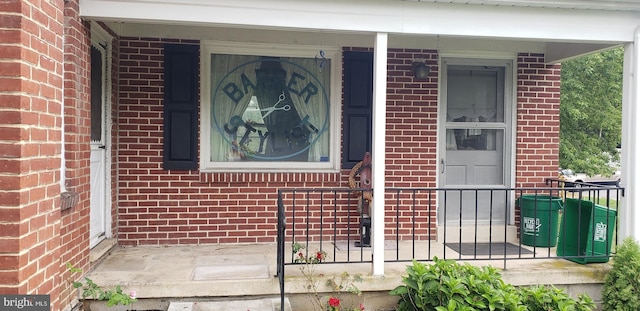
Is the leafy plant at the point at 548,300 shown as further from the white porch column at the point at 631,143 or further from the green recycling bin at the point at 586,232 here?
the white porch column at the point at 631,143

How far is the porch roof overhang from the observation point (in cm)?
396

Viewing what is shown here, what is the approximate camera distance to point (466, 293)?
12.2 feet

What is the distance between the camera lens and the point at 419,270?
3.93 metres

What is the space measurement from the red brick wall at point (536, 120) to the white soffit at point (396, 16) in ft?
4.75

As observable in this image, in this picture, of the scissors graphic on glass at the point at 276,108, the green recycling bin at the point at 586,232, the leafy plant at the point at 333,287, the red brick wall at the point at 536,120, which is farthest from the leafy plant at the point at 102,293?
the red brick wall at the point at 536,120

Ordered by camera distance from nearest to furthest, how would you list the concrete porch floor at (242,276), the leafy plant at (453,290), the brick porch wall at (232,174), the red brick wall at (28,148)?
the red brick wall at (28,148)
the leafy plant at (453,290)
the concrete porch floor at (242,276)
the brick porch wall at (232,174)

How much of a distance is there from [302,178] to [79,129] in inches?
97.3

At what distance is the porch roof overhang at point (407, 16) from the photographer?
396cm

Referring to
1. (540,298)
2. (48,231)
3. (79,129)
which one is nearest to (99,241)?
(79,129)

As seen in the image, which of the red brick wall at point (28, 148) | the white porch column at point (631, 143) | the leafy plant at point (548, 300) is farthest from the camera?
the white porch column at point (631, 143)

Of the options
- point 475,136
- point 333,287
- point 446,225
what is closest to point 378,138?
point 333,287

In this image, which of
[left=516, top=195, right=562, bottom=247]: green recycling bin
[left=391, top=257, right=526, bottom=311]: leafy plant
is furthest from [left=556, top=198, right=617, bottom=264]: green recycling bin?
[left=391, top=257, right=526, bottom=311]: leafy plant

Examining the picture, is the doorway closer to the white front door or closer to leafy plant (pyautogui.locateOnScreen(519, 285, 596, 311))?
the white front door

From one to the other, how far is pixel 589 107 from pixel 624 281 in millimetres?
9728
